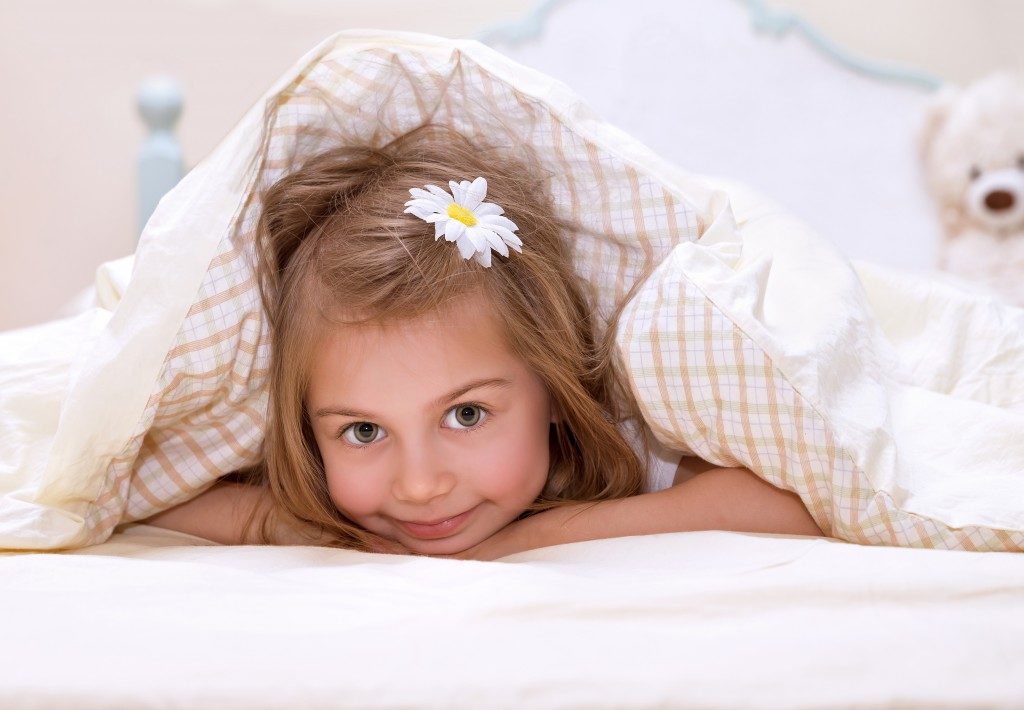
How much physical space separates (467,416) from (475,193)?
0.23 meters

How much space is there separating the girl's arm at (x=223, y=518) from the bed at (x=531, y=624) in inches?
3.2

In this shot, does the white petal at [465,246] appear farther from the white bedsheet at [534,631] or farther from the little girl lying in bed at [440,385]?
the white bedsheet at [534,631]

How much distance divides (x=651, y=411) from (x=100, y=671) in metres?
0.55

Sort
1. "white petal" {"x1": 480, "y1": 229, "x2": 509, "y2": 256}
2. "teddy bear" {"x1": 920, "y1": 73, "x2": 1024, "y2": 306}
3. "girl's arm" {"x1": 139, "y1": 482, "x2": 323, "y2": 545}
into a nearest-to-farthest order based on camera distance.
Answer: "white petal" {"x1": 480, "y1": 229, "x2": 509, "y2": 256}, "girl's arm" {"x1": 139, "y1": 482, "x2": 323, "y2": 545}, "teddy bear" {"x1": 920, "y1": 73, "x2": 1024, "y2": 306}

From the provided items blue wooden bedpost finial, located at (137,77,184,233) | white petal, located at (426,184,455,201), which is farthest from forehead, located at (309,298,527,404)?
blue wooden bedpost finial, located at (137,77,184,233)

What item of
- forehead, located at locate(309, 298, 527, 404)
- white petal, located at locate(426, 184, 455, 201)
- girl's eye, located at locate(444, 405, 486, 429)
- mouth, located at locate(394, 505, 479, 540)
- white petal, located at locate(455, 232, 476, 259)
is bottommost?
mouth, located at locate(394, 505, 479, 540)

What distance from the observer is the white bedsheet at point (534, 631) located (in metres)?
0.60

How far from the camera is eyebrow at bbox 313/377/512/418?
1037 millimetres

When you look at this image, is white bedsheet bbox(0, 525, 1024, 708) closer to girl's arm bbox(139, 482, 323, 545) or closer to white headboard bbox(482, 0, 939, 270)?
girl's arm bbox(139, 482, 323, 545)

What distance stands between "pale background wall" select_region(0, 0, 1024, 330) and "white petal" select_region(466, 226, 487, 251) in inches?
59.6

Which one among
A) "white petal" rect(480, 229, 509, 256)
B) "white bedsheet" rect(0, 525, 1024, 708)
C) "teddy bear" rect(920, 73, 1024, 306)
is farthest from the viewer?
"teddy bear" rect(920, 73, 1024, 306)

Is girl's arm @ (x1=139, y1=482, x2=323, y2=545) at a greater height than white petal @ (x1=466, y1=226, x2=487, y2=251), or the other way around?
white petal @ (x1=466, y1=226, x2=487, y2=251)

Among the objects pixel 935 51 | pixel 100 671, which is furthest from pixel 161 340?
pixel 935 51

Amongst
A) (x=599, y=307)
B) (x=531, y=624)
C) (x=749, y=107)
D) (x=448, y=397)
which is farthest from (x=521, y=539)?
(x=749, y=107)
